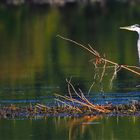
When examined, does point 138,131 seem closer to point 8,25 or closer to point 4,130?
point 4,130

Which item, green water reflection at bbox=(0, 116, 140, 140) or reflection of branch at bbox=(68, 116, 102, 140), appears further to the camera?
reflection of branch at bbox=(68, 116, 102, 140)

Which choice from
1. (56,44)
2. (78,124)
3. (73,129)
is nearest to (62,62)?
(56,44)

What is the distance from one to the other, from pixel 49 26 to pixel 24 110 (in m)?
27.4

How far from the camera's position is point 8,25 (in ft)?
154

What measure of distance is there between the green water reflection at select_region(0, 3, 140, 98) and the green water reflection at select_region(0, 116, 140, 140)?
3.76m

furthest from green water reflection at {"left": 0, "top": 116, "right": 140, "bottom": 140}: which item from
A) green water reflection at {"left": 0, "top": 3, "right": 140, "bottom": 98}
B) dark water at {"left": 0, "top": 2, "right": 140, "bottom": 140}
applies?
green water reflection at {"left": 0, "top": 3, "right": 140, "bottom": 98}

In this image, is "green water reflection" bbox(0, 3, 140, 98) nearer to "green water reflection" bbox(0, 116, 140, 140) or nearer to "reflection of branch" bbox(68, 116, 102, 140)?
"reflection of branch" bbox(68, 116, 102, 140)

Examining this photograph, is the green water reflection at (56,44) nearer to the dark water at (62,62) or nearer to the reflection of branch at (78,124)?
the dark water at (62,62)

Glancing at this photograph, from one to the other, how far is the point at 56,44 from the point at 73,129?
19344 mm

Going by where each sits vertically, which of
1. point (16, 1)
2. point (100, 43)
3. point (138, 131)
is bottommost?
point (138, 131)

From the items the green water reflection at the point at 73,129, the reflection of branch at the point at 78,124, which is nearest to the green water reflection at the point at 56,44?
the reflection of branch at the point at 78,124

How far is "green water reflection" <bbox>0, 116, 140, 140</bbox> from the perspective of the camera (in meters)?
15.0

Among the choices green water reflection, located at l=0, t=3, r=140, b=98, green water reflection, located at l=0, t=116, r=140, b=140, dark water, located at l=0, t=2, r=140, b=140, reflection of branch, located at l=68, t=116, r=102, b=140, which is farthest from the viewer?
green water reflection, located at l=0, t=3, r=140, b=98

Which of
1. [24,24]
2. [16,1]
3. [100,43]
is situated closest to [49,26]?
[24,24]
